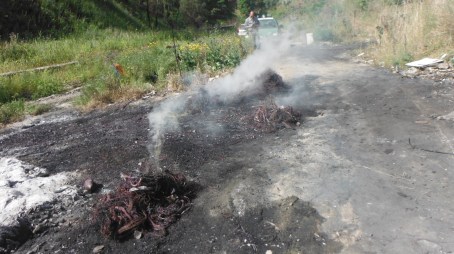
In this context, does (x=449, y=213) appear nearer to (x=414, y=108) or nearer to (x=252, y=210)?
(x=252, y=210)

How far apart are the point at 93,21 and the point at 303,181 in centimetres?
1899

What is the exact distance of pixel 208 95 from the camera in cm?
749

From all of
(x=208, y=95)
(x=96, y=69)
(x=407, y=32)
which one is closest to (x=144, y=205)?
(x=208, y=95)

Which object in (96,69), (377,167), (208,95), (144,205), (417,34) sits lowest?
(377,167)

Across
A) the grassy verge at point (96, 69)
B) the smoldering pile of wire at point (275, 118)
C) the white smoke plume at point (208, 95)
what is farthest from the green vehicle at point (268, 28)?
the smoldering pile of wire at point (275, 118)

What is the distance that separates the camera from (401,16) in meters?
10.8

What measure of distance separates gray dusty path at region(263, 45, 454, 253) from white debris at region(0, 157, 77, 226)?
2.67m

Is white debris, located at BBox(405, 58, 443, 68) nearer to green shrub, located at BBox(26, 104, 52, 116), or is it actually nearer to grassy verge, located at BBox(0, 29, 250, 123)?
grassy verge, located at BBox(0, 29, 250, 123)

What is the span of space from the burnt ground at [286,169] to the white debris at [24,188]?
0.17 meters

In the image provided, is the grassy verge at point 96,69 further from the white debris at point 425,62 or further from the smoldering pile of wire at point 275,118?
the white debris at point 425,62

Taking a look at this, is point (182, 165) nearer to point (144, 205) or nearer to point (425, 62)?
point (144, 205)

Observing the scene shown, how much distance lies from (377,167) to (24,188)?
14.4ft

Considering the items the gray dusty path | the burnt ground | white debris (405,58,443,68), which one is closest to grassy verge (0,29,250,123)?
the burnt ground

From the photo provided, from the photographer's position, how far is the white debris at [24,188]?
143 inches
